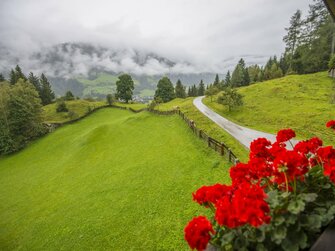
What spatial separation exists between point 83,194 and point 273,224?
17341 mm

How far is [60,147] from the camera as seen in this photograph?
37469 millimetres

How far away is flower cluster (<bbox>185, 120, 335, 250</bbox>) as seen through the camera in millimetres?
2095

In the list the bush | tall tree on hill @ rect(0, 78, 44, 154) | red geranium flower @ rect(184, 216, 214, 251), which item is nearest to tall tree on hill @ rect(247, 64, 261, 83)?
the bush

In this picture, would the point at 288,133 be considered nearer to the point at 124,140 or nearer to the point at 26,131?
the point at 124,140

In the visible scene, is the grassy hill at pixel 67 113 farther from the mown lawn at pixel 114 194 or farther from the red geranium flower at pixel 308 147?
the red geranium flower at pixel 308 147

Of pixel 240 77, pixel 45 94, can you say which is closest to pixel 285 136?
pixel 240 77

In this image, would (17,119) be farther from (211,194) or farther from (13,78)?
(211,194)

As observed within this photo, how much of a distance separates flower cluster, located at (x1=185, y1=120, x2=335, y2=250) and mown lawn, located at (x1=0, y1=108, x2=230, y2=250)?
6.70 m

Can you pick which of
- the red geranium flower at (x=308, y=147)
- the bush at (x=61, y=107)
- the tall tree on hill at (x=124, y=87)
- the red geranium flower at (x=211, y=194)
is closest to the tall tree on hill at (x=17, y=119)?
the bush at (x=61, y=107)

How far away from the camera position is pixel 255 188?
2.35 metres

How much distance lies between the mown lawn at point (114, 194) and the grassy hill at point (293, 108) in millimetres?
10979

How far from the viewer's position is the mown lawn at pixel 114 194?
34.4 ft

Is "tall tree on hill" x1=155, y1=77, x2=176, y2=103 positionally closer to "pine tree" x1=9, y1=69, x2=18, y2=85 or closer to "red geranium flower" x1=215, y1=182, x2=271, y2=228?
"pine tree" x1=9, y1=69, x2=18, y2=85

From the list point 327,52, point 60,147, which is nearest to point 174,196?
point 60,147
